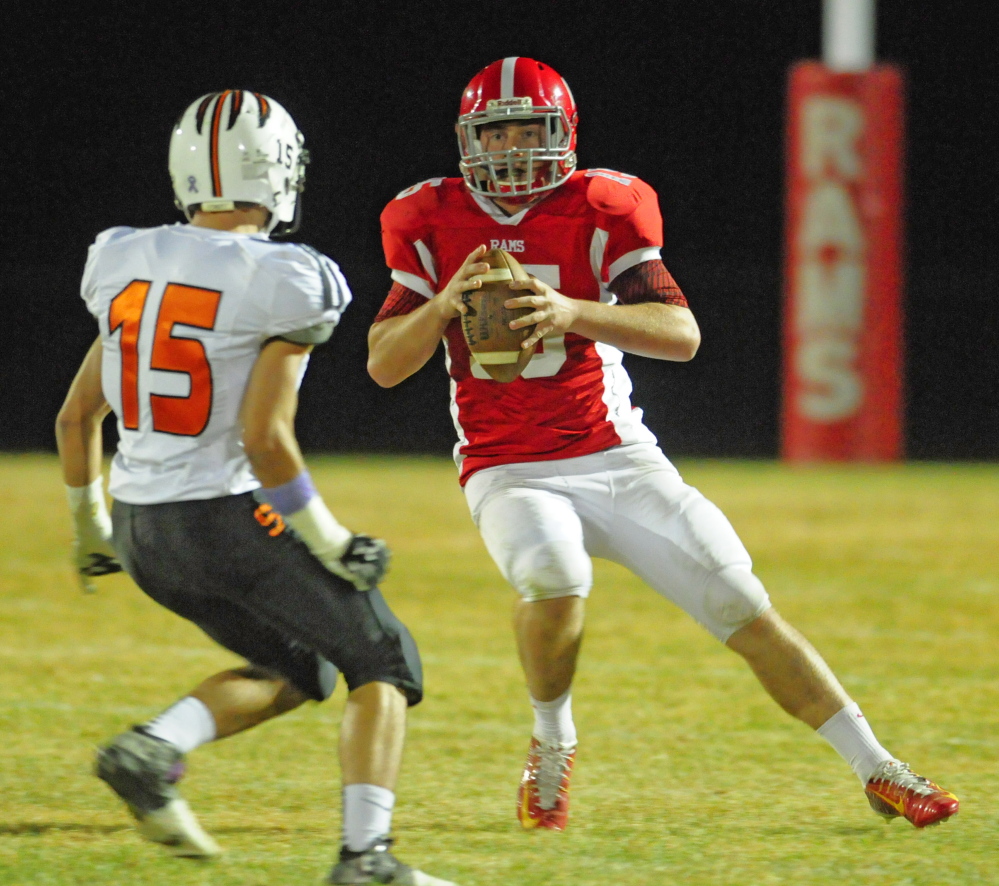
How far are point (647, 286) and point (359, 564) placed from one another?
97 cm

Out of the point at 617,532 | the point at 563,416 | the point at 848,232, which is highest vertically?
the point at 848,232

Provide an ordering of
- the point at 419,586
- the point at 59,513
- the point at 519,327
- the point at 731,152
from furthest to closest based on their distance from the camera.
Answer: the point at 731,152, the point at 59,513, the point at 419,586, the point at 519,327

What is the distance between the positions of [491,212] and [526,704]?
1.68m

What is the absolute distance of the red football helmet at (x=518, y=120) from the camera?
3.10 meters

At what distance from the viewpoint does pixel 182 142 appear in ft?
8.66

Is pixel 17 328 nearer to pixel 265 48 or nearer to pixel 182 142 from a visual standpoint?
pixel 265 48

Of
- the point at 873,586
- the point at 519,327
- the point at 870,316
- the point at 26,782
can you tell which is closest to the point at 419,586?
the point at 873,586

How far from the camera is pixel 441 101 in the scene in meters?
18.2

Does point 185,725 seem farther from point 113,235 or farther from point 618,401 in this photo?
point 618,401

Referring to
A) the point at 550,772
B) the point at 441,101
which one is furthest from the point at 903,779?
the point at 441,101

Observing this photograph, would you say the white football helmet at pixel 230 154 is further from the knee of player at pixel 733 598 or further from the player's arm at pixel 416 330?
the knee of player at pixel 733 598

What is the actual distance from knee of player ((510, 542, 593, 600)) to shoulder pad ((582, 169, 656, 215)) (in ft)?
2.40

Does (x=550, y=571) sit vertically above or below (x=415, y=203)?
below

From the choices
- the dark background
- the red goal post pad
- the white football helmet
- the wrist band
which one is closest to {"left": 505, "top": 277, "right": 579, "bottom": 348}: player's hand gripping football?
the white football helmet
